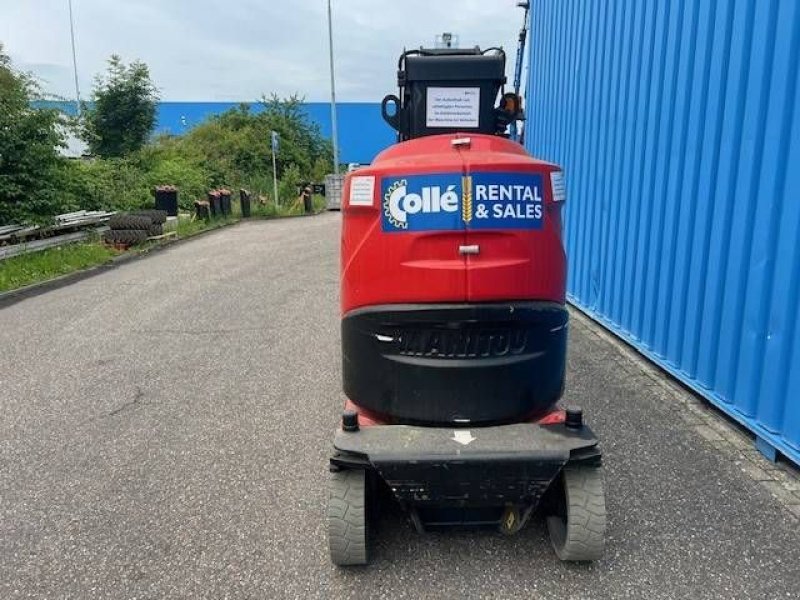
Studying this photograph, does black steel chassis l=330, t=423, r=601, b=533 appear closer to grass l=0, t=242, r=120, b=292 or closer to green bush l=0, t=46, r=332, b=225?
grass l=0, t=242, r=120, b=292

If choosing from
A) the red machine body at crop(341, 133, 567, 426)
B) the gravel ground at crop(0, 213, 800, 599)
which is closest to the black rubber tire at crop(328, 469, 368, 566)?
the gravel ground at crop(0, 213, 800, 599)

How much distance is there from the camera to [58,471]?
373cm

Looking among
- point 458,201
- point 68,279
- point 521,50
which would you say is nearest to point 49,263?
point 68,279

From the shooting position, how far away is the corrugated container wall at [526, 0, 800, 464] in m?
3.62

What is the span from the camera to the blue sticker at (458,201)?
2.45 m

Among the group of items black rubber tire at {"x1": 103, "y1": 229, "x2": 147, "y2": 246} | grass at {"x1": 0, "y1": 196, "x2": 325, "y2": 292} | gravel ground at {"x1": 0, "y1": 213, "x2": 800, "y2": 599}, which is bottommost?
gravel ground at {"x1": 0, "y1": 213, "x2": 800, "y2": 599}

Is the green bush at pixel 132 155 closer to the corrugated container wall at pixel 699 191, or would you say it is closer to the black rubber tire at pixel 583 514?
the corrugated container wall at pixel 699 191

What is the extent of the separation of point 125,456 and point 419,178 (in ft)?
8.92

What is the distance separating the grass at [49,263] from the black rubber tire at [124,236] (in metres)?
0.54

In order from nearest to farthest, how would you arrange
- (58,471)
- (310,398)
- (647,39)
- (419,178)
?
(419,178), (58,471), (310,398), (647,39)

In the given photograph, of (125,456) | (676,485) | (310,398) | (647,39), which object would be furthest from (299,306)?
(676,485)

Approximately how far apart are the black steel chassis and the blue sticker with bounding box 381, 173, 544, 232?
85 centimetres

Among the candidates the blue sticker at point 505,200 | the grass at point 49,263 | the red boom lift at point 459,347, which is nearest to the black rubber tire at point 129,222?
the grass at point 49,263

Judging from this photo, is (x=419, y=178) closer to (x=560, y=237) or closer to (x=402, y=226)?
(x=402, y=226)
